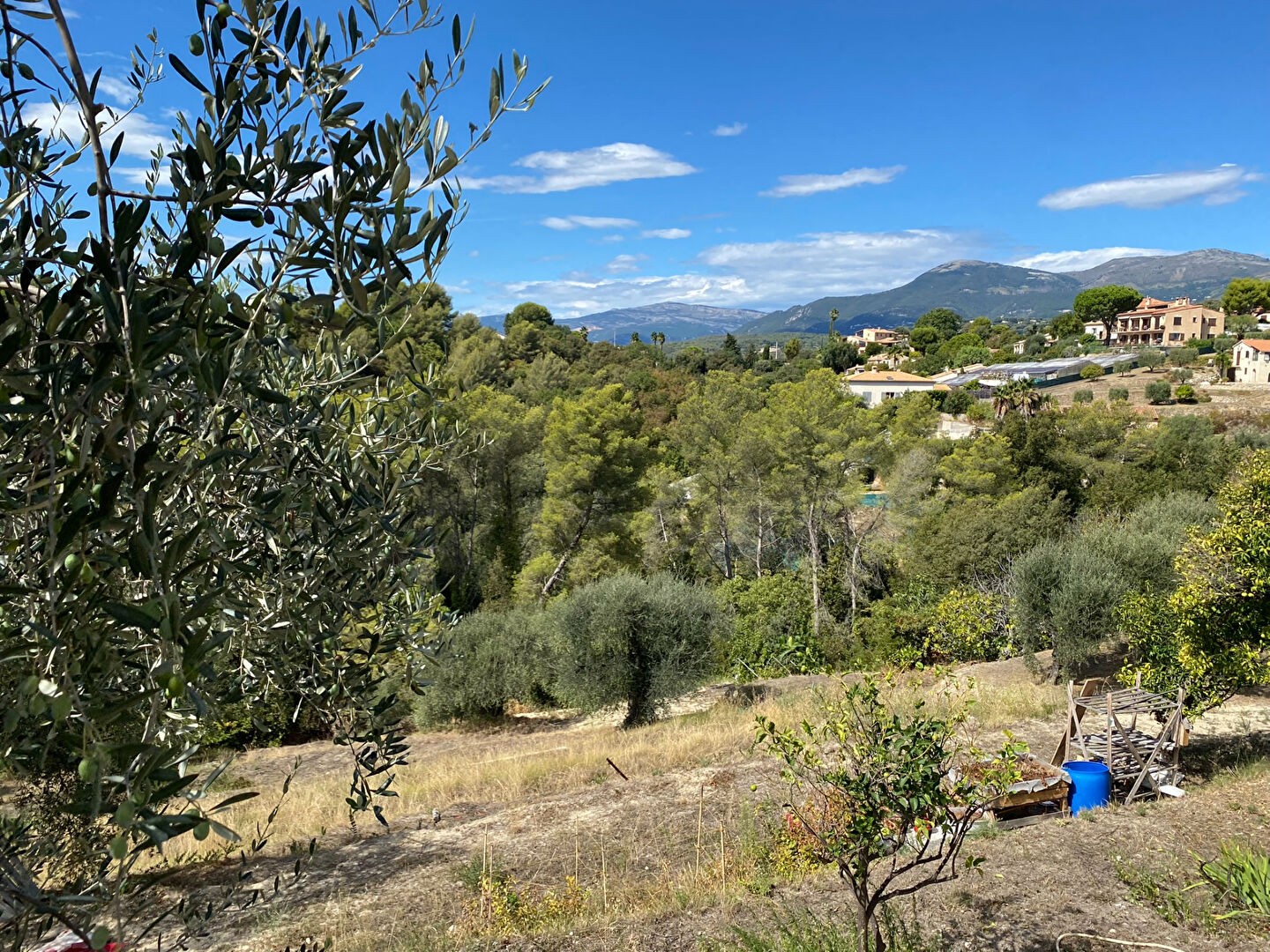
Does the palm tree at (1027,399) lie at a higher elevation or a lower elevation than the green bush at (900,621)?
higher

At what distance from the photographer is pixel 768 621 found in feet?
73.6

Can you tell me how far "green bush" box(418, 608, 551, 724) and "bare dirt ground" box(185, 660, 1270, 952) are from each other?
685 cm

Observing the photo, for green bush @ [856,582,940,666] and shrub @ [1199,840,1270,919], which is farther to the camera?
green bush @ [856,582,940,666]

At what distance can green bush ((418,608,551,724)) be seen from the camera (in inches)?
632

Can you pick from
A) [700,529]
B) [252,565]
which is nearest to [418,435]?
[252,565]

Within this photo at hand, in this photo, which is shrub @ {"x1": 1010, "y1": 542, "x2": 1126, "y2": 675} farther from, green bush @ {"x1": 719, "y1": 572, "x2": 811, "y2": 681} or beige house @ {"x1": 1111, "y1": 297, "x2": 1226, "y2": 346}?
beige house @ {"x1": 1111, "y1": 297, "x2": 1226, "y2": 346}

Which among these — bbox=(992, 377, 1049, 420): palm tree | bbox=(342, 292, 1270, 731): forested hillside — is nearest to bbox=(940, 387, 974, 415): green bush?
bbox=(992, 377, 1049, 420): palm tree

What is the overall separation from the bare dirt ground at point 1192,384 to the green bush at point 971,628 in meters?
27.2

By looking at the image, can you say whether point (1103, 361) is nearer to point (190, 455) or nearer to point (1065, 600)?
point (1065, 600)

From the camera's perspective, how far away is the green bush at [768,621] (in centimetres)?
1983

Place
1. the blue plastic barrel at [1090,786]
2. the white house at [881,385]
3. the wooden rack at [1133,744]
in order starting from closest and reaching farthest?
the blue plastic barrel at [1090,786]
the wooden rack at [1133,744]
the white house at [881,385]

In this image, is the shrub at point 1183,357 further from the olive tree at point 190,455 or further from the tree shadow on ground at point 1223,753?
the olive tree at point 190,455

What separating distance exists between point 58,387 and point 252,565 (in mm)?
883

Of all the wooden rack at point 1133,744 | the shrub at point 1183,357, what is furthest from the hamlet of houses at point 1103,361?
the wooden rack at point 1133,744
